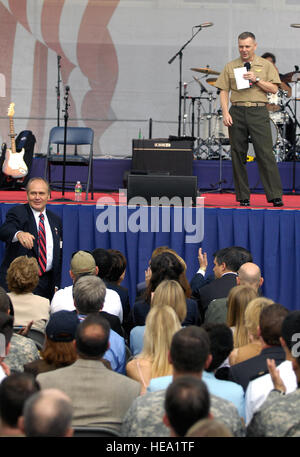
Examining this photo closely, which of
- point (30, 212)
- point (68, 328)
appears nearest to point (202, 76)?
point (30, 212)

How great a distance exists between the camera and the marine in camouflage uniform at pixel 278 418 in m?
2.26

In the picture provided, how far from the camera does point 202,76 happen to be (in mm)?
11602

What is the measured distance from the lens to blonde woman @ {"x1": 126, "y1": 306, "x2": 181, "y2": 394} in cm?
296

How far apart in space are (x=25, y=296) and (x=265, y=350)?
1621 millimetres

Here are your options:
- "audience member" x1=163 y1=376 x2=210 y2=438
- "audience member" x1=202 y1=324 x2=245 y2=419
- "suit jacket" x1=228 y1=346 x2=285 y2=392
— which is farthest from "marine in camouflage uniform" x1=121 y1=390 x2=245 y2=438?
"suit jacket" x1=228 y1=346 x2=285 y2=392

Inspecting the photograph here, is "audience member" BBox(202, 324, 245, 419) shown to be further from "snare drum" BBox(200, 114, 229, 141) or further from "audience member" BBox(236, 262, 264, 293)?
"snare drum" BBox(200, 114, 229, 141)

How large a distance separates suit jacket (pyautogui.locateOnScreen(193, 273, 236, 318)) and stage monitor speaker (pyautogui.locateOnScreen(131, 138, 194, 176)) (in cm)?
426

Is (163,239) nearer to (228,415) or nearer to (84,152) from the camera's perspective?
(228,415)

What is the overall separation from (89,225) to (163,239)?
69 centimetres

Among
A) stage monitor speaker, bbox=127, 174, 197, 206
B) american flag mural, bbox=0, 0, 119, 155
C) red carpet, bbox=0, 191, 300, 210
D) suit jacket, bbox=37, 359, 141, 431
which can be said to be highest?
american flag mural, bbox=0, 0, 119, 155

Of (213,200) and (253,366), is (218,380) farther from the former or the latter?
(213,200)

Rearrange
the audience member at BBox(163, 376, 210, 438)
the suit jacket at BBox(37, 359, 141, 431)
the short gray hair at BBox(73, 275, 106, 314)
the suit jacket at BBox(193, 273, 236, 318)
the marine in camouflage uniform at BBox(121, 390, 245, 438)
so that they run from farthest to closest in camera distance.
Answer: the suit jacket at BBox(193, 273, 236, 318) < the short gray hair at BBox(73, 275, 106, 314) < the suit jacket at BBox(37, 359, 141, 431) < the marine in camouflage uniform at BBox(121, 390, 245, 438) < the audience member at BBox(163, 376, 210, 438)

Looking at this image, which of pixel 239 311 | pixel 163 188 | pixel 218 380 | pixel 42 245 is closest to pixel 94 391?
pixel 218 380

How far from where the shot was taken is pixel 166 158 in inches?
343
